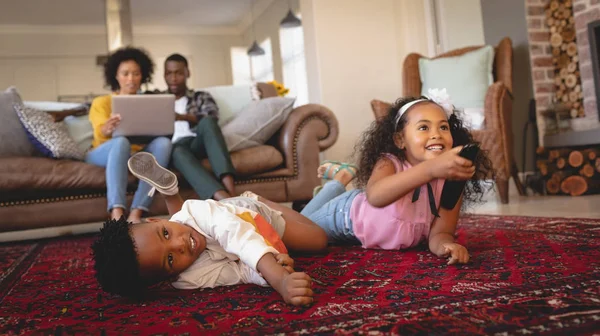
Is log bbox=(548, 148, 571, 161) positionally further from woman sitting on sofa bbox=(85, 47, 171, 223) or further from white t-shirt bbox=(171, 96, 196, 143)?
woman sitting on sofa bbox=(85, 47, 171, 223)

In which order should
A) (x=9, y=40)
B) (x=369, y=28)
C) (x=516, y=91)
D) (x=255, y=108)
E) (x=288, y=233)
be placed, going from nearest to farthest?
(x=288, y=233) → (x=255, y=108) → (x=516, y=91) → (x=369, y=28) → (x=9, y=40)

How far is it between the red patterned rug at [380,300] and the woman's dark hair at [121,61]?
67.4 inches

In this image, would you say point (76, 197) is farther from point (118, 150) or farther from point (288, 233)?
point (288, 233)

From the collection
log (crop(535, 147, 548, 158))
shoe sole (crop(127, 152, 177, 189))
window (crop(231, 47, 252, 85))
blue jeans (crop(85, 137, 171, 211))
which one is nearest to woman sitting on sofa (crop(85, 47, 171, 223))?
blue jeans (crop(85, 137, 171, 211))

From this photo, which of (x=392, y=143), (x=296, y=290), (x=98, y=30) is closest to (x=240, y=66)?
(x=98, y=30)

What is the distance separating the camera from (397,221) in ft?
4.84

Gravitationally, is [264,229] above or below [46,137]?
below

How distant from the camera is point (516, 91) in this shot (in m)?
3.87

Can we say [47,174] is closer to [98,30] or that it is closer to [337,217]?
[337,217]

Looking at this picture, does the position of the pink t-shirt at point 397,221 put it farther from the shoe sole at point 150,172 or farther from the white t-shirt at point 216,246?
the shoe sole at point 150,172

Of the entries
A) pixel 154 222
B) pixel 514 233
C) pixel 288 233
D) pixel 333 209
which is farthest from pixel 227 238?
pixel 514 233

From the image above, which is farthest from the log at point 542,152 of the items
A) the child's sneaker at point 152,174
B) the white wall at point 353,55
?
the child's sneaker at point 152,174

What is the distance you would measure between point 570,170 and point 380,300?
3.03 m

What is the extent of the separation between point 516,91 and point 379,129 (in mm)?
2702
